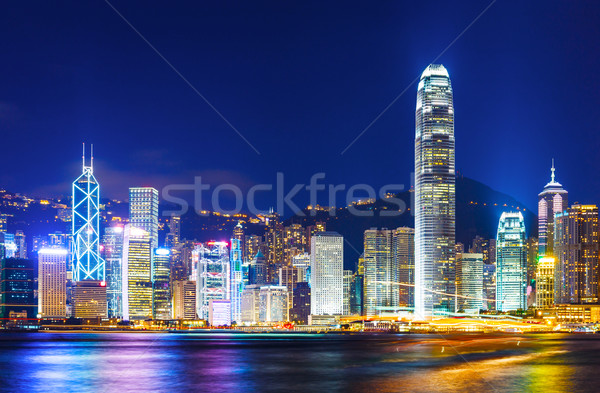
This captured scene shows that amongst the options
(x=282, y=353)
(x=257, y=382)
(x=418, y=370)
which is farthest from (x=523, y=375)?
(x=282, y=353)

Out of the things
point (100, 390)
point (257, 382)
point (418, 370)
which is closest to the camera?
point (100, 390)

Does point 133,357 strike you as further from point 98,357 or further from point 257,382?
point 257,382

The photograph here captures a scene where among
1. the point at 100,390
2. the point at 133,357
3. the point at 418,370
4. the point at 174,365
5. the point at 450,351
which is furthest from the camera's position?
the point at 450,351

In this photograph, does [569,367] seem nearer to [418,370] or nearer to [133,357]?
[418,370]

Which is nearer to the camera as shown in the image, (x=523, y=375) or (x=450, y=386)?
(x=450, y=386)

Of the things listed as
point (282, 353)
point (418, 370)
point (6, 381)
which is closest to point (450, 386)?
point (418, 370)

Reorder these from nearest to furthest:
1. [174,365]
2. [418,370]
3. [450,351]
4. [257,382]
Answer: [257,382], [418,370], [174,365], [450,351]

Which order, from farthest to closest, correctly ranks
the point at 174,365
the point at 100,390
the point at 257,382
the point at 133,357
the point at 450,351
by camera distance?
1. the point at 450,351
2. the point at 133,357
3. the point at 174,365
4. the point at 257,382
5. the point at 100,390

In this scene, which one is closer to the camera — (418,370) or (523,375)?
(523,375)
